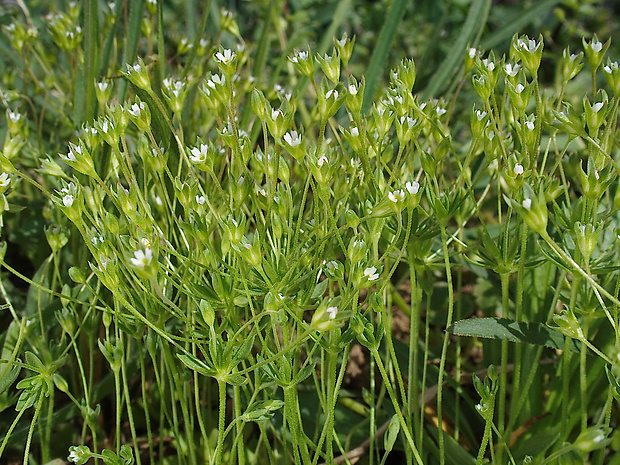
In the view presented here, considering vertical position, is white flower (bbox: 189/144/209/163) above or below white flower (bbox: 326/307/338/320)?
above

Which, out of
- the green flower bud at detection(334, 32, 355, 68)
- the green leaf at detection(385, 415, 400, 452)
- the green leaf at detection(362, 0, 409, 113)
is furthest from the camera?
the green leaf at detection(362, 0, 409, 113)

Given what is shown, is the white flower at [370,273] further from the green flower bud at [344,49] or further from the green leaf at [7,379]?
the green leaf at [7,379]

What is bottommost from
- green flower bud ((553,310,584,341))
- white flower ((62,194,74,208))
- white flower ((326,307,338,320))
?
green flower bud ((553,310,584,341))

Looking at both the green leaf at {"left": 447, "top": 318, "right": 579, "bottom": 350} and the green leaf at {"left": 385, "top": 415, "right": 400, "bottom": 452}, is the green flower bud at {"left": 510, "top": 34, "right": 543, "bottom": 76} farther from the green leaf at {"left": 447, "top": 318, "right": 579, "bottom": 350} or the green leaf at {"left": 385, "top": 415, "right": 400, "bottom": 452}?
the green leaf at {"left": 385, "top": 415, "right": 400, "bottom": 452}

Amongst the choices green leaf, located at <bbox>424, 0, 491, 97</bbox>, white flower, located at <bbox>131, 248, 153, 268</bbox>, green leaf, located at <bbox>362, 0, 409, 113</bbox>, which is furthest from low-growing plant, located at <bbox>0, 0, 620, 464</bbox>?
green leaf, located at <bbox>424, 0, 491, 97</bbox>

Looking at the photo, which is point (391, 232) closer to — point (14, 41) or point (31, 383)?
point (31, 383)

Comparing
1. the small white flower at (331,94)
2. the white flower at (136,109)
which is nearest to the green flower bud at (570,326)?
the small white flower at (331,94)

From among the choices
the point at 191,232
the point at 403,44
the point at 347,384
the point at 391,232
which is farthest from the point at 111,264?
the point at 403,44

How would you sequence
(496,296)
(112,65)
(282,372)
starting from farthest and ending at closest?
(112,65), (496,296), (282,372)
